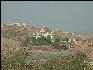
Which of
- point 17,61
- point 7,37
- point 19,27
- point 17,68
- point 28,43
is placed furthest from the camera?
point 19,27

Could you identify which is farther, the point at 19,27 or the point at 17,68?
the point at 19,27

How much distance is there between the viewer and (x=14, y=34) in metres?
33.3

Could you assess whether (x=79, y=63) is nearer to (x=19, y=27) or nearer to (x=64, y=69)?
(x=64, y=69)

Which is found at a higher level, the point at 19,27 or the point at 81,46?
the point at 19,27

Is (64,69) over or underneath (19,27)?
underneath

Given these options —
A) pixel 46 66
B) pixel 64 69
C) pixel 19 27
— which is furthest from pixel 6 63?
pixel 19 27

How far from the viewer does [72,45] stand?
25844mm

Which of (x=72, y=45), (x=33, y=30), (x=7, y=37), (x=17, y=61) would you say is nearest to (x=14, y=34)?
(x=7, y=37)

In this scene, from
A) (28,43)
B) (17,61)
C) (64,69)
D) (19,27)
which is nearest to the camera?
(64,69)

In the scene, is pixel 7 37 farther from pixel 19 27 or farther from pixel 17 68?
pixel 17 68

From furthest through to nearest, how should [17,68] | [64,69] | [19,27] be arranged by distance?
[19,27] < [17,68] < [64,69]

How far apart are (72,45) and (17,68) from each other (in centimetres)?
1701

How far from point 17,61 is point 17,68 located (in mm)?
894

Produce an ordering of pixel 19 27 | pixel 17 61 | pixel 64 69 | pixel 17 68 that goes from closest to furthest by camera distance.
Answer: pixel 64 69, pixel 17 68, pixel 17 61, pixel 19 27
